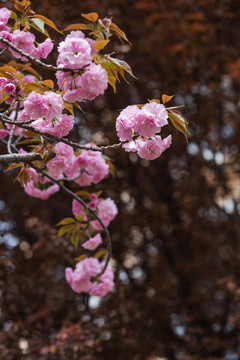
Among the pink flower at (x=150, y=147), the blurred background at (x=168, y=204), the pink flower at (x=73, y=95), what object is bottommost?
the blurred background at (x=168, y=204)

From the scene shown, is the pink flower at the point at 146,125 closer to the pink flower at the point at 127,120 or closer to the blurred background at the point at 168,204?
the pink flower at the point at 127,120

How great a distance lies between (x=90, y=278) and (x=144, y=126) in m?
1.33

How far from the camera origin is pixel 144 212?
4973 mm

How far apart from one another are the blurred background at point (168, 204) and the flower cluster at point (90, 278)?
4.71 ft

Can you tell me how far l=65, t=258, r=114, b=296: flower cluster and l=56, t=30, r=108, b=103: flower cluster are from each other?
117cm

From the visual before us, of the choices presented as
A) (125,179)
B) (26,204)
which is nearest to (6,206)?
(26,204)

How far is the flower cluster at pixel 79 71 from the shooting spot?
1551 mm

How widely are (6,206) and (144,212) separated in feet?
5.89

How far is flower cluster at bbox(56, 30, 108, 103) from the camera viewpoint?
1551 mm

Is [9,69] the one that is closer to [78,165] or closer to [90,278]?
[78,165]

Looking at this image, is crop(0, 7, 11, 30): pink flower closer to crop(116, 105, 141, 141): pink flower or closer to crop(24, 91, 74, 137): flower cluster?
crop(24, 91, 74, 137): flower cluster

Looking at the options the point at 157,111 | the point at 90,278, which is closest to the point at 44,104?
the point at 157,111

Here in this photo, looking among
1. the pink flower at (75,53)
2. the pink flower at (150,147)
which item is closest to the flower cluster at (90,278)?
the pink flower at (150,147)

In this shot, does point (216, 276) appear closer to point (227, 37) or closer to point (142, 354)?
point (142, 354)
